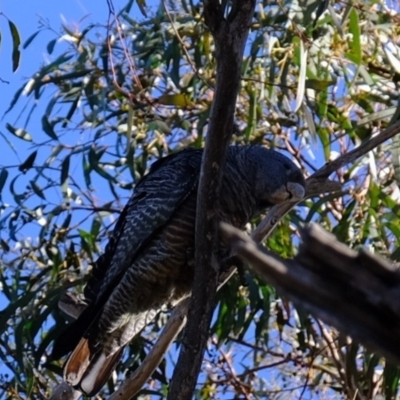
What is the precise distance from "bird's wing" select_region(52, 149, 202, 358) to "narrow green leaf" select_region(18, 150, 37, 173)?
69 centimetres

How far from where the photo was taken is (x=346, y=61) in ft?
11.7

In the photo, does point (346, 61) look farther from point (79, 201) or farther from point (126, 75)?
point (79, 201)

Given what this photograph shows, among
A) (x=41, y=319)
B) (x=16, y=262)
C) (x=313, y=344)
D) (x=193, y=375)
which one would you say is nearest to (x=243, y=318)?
(x=313, y=344)

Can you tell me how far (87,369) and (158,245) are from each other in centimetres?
47

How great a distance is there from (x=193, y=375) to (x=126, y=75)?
1932 mm

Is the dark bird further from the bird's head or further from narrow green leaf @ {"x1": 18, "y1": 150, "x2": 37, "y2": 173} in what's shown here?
narrow green leaf @ {"x1": 18, "y1": 150, "x2": 37, "y2": 173}

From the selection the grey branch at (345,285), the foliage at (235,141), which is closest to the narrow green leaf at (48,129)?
the foliage at (235,141)

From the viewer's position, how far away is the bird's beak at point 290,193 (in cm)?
290

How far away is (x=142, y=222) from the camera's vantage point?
3.10 metres

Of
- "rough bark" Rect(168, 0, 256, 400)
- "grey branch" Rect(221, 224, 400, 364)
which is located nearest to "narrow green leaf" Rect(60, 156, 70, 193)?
"rough bark" Rect(168, 0, 256, 400)

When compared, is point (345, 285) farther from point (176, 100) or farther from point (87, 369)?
point (176, 100)

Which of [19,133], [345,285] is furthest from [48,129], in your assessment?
[345,285]

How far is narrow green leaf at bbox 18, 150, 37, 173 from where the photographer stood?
371cm

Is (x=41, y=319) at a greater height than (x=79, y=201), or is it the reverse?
(x=79, y=201)
